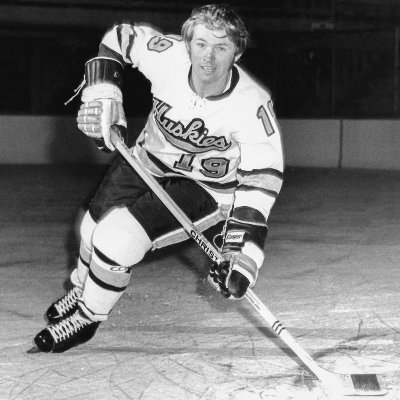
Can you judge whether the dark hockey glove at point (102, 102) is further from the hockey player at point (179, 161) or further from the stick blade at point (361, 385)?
the stick blade at point (361, 385)

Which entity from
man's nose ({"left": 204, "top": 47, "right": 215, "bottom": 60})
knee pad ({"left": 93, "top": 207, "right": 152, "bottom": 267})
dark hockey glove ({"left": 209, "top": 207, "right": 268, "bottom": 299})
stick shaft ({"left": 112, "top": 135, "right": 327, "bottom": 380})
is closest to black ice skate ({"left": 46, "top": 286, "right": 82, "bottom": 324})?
knee pad ({"left": 93, "top": 207, "right": 152, "bottom": 267})

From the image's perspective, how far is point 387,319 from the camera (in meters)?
4.04

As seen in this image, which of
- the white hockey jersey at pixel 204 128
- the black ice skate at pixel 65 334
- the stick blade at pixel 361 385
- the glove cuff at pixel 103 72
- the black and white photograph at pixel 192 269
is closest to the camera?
the stick blade at pixel 361 385

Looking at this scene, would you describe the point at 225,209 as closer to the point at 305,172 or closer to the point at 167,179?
the point at 167,179

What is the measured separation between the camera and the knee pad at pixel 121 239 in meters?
3.36

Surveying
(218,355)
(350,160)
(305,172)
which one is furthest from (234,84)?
(350,160)

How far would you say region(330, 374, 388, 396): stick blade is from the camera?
303 centimetres

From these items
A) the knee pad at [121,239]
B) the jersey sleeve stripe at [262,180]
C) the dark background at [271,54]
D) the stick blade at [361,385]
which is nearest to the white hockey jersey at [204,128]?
the jersey sleeve stripe at [262,180]

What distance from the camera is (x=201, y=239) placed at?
3414 millimetres

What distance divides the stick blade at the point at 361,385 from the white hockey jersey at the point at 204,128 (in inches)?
24.6

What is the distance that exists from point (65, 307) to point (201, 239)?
75cm

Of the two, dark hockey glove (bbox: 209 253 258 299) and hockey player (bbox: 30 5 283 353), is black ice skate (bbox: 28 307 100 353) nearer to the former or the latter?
hockey player (bbox: 30 5 283 353)

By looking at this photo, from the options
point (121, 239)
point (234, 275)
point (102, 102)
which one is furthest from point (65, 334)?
point (102, 102)

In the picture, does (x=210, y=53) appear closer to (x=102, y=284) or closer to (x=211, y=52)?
(x=211, y=52)
